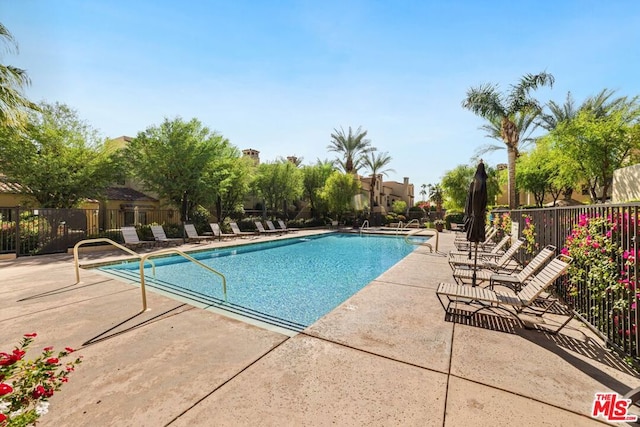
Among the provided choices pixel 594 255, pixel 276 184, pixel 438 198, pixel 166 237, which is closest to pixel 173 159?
pixel 166 237

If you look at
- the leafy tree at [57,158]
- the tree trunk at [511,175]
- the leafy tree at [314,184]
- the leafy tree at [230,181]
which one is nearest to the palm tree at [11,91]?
the leafy tree at [57,158]

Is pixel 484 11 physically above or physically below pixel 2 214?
above

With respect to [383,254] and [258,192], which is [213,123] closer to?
[258,192]

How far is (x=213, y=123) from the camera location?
63.3 feet

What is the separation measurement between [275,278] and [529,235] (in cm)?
757

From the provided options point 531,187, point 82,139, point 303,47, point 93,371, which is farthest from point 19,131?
point 531,187

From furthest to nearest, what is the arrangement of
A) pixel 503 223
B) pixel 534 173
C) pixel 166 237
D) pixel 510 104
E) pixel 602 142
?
pixel 534 173
pixel 510 104
pixel 166 237
pixel 602 142
pixel 503 223

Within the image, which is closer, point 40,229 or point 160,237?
point 40,229

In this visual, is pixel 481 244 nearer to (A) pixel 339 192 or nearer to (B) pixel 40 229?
(A) pixel 339 192

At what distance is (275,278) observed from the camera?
29.7 feet

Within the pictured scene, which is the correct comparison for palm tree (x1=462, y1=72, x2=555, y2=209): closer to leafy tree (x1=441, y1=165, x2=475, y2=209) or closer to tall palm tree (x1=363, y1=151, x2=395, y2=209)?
leafy tree (x1=441, y1=165, x2=475, y2=209)

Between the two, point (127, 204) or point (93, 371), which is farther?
point (127, 204)

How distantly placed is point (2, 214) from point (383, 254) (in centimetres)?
1596

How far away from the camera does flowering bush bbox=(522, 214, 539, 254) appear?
7535 mm
